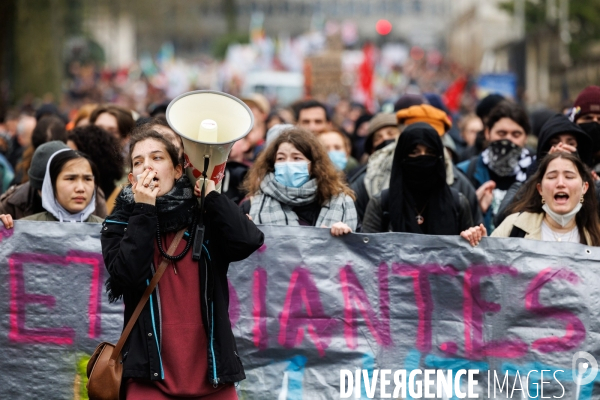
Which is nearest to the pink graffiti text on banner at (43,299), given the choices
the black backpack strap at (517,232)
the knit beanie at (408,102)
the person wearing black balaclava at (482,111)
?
the black backpack strap at (517,232)

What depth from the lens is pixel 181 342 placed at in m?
3.96

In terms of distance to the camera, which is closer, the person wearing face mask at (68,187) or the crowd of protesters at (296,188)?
the crowd of protesters at (296,188)

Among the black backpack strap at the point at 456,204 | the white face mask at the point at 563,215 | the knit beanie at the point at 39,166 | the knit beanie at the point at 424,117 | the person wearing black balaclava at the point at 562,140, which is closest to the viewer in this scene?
the white face mask at the point at 563,215

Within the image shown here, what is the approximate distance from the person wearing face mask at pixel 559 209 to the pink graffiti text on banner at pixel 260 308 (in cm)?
105

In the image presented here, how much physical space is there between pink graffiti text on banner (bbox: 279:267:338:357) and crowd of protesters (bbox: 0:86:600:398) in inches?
12.8

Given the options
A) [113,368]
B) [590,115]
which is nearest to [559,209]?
[590,115]

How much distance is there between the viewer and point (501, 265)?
5.33 m

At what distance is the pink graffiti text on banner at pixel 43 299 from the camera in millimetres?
5441

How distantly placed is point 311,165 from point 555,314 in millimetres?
1437

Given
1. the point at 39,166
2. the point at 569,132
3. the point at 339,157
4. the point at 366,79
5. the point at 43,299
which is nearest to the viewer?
the point at 43,299

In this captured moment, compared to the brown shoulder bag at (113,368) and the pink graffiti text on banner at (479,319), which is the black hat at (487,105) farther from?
the brown shoulder bag at (113,368)

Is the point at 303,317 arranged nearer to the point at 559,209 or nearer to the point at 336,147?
the point at 559,209

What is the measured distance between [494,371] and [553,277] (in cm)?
54

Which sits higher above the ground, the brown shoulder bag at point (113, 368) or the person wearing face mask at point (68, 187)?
the person wearing face mask at point (68, 187)
